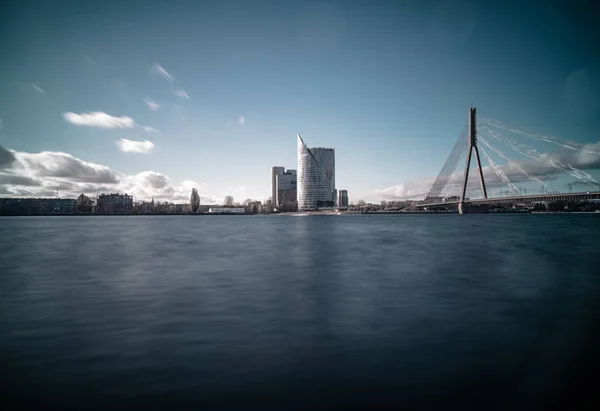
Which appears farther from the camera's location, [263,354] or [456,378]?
[263,354]

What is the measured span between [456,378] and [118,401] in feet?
17.4

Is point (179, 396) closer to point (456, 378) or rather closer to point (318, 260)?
point (456, 378)

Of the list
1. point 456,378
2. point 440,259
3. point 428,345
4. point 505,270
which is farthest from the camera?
point 440,259

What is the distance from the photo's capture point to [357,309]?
10.8 meters

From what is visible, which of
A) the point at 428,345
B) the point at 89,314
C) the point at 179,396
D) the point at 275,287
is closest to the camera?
the point at 179,396

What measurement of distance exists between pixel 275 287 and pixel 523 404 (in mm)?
10392

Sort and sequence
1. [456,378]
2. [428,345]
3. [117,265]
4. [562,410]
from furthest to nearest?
1. [117,265]
2. [428,345]
3. [456,378]
4. [562,410]

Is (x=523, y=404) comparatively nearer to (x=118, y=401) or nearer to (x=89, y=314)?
(x=118, y=401)

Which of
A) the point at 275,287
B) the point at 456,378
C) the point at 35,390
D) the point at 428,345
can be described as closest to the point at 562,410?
the point at 456,378

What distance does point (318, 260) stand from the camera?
78.2 ft

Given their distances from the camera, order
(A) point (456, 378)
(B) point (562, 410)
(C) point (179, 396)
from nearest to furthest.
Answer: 1. (B) point (562, 410)
2. (C) point (179, 396)
3. (A) point (456, 378)

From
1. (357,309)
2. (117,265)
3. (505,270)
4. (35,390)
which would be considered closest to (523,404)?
(357,309)

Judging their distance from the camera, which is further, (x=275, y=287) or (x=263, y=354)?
(x=275, y=287)

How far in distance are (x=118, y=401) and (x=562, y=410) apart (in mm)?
6349
